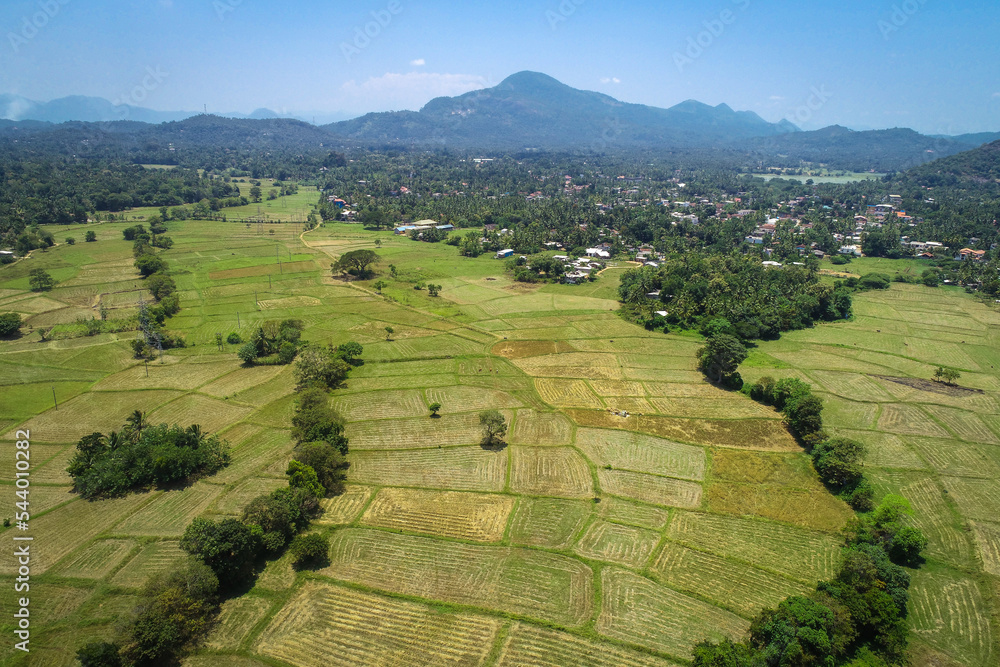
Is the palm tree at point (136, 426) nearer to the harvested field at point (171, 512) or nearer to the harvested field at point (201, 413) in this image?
the harvested field at point (201, 413)

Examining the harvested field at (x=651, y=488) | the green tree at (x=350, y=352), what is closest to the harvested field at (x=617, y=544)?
the harvested field at (x=651, y=488)

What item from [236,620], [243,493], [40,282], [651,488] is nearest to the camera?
[236,620]

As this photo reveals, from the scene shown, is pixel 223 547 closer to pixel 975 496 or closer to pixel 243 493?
pixel 243 493

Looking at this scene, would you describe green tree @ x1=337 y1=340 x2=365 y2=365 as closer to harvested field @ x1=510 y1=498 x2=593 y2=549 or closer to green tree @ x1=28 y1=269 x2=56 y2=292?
harvested field @ x1=510 y1=498 x2=593 y2=549

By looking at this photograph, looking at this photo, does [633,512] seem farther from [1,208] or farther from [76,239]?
[1,208]

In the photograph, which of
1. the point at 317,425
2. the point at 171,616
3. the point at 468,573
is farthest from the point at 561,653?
the point at 317,425

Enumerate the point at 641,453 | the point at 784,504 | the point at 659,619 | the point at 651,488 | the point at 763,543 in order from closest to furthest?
the point at 659,619 → the point at 763,543 → the point at 784,504 → the point at 651,488 → the point at 641,453

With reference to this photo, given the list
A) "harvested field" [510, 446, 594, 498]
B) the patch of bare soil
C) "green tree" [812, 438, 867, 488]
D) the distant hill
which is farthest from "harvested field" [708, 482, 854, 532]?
the distant hill

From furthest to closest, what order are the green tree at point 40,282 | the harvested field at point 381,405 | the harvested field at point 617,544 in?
the green tree at point 40,282
the harvested field at point 381,405
the harvested field at point 617,544
